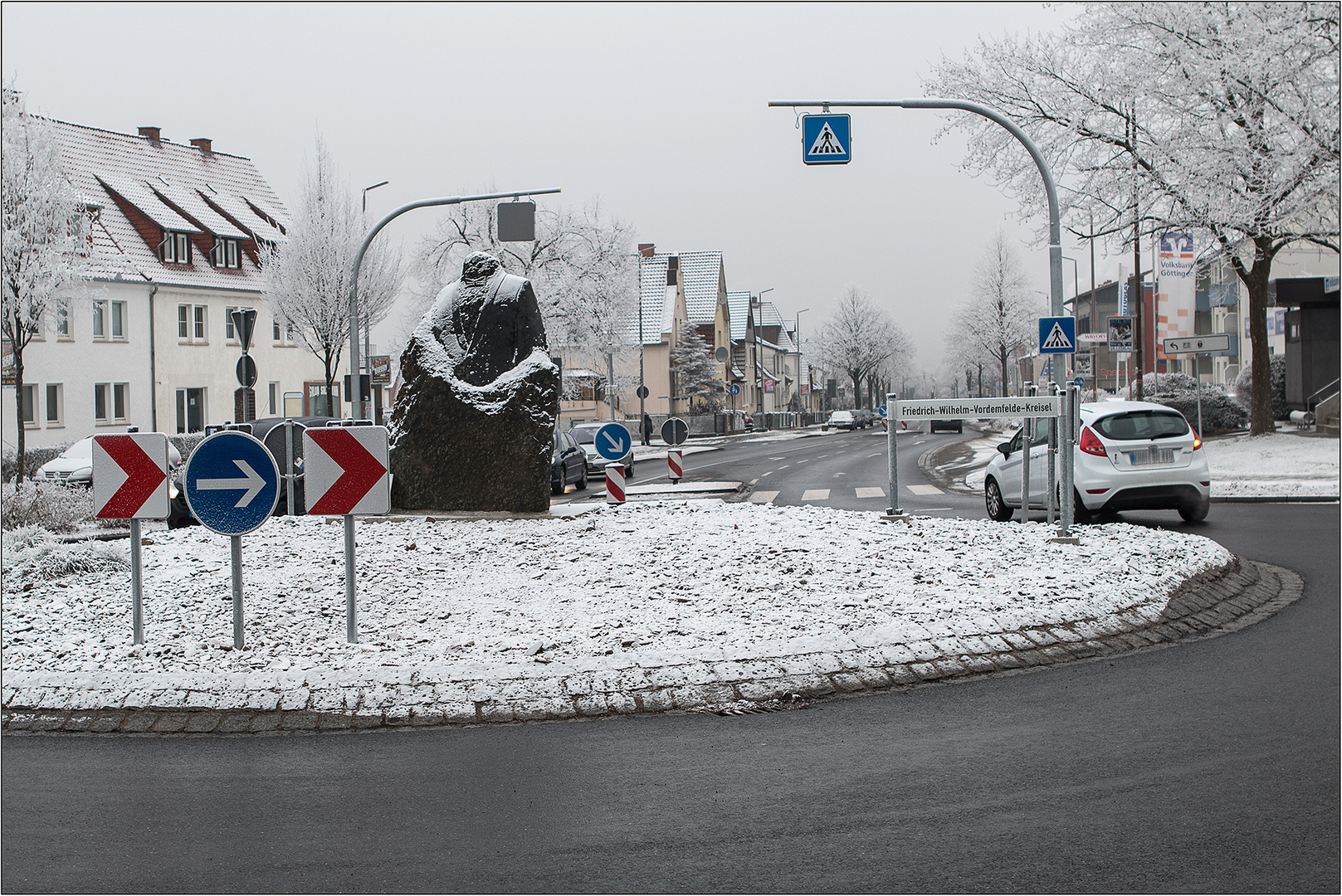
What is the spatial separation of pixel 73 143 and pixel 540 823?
156 ft

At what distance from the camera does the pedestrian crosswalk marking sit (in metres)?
16.4

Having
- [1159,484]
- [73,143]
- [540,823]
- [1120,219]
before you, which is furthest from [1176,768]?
[73,143]

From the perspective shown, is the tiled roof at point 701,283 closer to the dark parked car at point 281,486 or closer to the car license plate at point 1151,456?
the dark parked car at point 281,486

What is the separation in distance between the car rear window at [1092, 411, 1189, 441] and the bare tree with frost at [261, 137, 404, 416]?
29844 mm

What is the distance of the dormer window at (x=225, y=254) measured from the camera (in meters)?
47.4

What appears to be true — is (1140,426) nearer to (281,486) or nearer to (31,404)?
(281,486)

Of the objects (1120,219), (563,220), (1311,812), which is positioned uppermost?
(563,220)

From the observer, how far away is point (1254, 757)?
5.13 metres

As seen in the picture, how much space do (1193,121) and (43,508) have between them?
2400 cm

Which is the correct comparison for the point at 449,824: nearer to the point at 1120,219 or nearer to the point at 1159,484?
the point at 1159,484

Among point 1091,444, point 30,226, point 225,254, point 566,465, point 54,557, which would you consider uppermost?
point 225,254

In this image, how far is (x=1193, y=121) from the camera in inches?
1046

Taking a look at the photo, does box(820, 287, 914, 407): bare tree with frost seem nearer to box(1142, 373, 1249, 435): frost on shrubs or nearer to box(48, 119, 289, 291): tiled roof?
box(48, 119, 289, 291): tiled roof

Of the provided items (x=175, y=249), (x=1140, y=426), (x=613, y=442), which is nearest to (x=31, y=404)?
(x=175, y=249)
